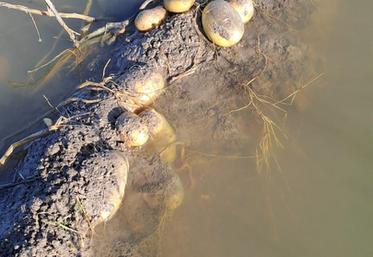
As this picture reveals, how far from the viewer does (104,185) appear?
336 centimetres

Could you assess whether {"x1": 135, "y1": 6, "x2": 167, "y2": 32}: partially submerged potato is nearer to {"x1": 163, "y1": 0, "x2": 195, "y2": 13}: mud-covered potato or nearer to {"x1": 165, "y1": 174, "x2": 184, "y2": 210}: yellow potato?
{"x1": 163, "y1": 0, "x2": 195, "y2": 13}: mud-covered potato

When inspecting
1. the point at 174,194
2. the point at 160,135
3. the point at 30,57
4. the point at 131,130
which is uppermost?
the point at 30,57

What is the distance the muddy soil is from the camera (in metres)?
3.19

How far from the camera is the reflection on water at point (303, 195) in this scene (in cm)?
341

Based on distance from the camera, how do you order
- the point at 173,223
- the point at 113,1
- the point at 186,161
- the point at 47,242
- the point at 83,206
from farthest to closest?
the point at 113,1 < the point at 186,161 < the point at 173,223 < the point at 83,206 < the point at 47,242

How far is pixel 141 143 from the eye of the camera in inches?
145

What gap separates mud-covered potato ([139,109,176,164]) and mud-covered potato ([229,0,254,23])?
1.38 metres

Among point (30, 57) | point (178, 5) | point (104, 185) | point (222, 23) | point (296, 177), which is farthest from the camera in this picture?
point (30, 57)

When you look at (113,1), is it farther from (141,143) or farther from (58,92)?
(141,143)

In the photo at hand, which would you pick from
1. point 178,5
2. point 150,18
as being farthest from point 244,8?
point 150,18

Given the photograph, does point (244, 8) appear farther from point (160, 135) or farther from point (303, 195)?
point (303, 195)

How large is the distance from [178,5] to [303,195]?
2.16 meters

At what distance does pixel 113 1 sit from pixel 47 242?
2798 mm

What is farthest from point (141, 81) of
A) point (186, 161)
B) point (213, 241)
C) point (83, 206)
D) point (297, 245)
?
point (297, 245)
